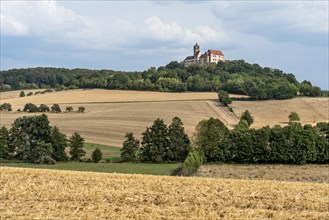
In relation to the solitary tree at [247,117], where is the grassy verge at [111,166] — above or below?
below

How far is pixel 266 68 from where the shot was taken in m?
199

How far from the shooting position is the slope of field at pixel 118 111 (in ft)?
305

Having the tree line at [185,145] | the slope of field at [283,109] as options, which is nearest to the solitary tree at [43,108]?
the tree line at [185,145]

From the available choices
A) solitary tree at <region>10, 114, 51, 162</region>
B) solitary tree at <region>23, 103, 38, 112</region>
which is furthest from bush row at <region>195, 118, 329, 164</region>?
solitary tree at <region>23, 103, 38, 112</region>

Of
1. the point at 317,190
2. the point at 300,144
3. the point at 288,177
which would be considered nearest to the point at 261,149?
the point at 300,144

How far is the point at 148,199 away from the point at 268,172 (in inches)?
1696

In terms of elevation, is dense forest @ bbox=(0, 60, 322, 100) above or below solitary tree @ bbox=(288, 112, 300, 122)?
above

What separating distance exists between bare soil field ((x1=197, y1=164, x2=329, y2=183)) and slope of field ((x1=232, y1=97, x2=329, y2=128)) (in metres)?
34.2

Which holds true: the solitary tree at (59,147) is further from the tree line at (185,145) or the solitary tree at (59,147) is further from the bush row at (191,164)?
the bush row at (191,164)

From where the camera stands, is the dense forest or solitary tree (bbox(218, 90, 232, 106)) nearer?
solitary tree (bbox(218, 90, 232, 106))

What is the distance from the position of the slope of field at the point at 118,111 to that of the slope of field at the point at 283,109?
5539 millimetres

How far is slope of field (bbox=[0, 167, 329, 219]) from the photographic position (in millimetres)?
15492

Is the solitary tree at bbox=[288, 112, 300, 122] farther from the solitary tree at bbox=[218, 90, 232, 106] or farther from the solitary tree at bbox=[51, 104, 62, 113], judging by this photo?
the solitary tree at bbox=[51, 104, 62, 113]

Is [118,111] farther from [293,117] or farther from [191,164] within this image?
[191,164]
